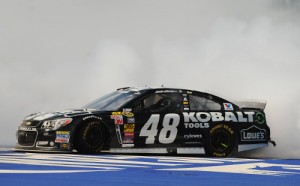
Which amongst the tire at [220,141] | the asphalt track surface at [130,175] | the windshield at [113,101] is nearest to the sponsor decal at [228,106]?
the tire at [220,141]

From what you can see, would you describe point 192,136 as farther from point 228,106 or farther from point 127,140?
point 127,140

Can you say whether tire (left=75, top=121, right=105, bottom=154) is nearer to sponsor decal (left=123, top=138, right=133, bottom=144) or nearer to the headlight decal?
the headlight decal

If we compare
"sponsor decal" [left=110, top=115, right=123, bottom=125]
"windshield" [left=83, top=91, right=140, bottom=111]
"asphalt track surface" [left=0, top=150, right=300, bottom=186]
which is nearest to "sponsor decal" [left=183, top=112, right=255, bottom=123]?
"windshield" [left=83, top=91, right=140, bottom=111]

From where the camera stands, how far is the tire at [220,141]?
38.1ft

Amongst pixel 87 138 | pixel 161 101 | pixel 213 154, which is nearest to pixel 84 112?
pixel 87 138

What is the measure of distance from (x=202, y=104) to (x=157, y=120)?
1.18 m

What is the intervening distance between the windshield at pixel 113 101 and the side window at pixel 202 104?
111cm

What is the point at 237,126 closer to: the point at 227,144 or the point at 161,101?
the point at 227,144

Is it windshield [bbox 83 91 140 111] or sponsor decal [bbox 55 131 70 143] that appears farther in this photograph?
windshield [bbox 83 91 140 111]

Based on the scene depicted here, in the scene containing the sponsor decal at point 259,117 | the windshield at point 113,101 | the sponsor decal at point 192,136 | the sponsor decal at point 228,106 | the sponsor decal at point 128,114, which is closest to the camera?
the sponsor decal at point 128,114

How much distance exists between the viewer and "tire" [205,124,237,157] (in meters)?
11.6

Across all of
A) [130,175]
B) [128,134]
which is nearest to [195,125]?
[128,134]

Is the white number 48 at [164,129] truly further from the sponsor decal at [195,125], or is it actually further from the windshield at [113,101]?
the windshield at [113,101]

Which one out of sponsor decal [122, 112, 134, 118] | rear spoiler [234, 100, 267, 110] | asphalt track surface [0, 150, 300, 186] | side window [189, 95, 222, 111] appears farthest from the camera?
rear spoiler [234, 100, 267, 110]
